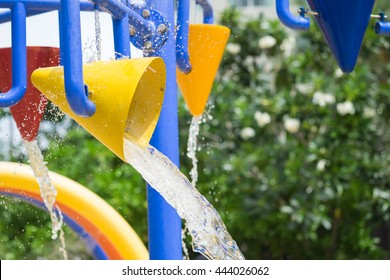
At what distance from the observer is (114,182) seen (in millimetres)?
3531

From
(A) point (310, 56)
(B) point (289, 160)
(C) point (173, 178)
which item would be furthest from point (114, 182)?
(C) point (173, 178)

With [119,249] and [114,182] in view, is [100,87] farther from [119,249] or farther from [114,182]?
[114,182]

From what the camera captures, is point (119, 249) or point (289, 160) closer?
point (119, 249)

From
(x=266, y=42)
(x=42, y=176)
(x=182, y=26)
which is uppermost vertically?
(x=182, y=26)

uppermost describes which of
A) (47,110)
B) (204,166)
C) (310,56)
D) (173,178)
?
(173,178)

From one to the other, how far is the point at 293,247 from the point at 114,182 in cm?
77

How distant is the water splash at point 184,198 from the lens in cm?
143

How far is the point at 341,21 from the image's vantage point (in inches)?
66.4

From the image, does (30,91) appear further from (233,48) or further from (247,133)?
(233,48)

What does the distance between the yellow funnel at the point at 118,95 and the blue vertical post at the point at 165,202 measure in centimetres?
25

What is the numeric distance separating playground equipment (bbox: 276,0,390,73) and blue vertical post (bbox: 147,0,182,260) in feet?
0.68

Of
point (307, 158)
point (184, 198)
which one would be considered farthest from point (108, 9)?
point (307, 158)

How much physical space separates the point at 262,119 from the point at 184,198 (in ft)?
7.38

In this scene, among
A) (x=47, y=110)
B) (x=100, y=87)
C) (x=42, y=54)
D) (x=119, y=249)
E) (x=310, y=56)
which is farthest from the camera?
(x=310, y=56)
